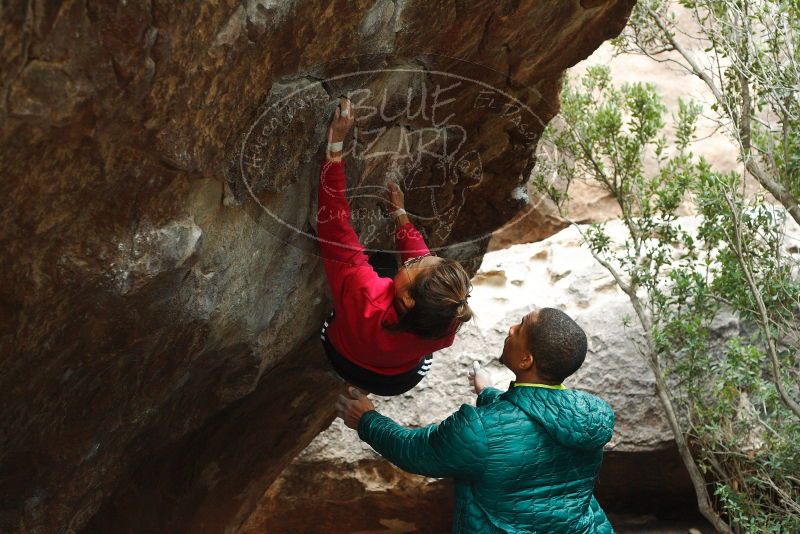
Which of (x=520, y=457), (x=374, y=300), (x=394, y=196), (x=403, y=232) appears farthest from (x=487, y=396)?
(x=394, y=196)

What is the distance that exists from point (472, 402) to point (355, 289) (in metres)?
4.83

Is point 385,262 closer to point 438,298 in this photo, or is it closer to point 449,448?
point 438,298

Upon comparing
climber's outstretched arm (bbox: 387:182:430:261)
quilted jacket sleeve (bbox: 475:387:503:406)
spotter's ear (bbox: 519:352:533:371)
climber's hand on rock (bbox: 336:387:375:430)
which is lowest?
climber's hand on rock (bbox: 336:387:375:430)

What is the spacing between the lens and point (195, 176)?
379 centimetres

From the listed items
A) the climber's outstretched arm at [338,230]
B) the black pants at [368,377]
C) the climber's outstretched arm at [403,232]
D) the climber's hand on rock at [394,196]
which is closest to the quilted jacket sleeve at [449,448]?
the black pants at [368,377]

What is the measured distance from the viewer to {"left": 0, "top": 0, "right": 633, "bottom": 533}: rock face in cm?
319

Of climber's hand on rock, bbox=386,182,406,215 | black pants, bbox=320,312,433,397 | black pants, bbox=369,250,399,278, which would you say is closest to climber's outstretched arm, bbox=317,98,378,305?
black pants, bbox=320,312,433,397

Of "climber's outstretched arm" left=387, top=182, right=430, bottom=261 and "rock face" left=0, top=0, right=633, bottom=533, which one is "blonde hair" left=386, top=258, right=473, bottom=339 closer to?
"climber's outstretched arm" left=387, top=182, right=430, bottom=261

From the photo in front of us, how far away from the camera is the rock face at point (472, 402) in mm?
8680

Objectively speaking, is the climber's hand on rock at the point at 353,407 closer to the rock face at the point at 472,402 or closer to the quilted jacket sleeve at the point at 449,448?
the quilted jacket sleeve at the point at 449,448

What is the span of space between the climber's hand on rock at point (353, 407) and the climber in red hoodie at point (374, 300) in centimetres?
12

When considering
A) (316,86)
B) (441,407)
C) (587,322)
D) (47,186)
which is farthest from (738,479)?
(47,186)

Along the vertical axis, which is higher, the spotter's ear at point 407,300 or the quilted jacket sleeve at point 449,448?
the spotter's ear at point 407,300

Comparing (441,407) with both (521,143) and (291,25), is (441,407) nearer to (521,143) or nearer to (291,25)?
(521,143)
